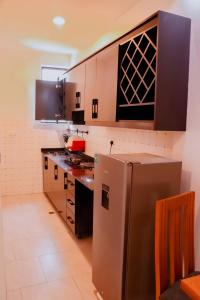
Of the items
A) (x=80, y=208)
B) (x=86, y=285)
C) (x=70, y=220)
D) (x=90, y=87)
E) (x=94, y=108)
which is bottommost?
(x=86, y=285)

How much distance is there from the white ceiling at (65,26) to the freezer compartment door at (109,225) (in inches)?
68.5

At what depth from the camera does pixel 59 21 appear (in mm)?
3154

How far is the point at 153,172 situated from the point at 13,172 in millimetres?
3551

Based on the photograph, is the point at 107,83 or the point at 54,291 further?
the point at 107,83

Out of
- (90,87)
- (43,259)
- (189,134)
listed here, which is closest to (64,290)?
(43,259)

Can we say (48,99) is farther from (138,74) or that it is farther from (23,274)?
(23,274)

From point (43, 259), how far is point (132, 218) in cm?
147

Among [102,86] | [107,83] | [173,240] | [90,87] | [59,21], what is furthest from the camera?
[59,21]

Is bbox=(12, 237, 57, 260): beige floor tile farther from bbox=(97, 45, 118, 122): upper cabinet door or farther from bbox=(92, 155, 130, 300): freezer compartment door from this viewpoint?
bbox=(97, 45, 118, 122): upper cabinet door

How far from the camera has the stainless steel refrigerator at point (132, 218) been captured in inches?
67.3

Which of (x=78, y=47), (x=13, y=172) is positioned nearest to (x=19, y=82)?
(x=78, y=47)

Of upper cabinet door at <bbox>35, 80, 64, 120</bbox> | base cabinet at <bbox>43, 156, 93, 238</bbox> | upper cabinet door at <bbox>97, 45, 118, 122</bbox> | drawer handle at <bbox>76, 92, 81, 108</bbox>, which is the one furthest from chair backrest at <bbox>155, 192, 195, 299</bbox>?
upper cabinet door at <bbox>35, 80, 64, 120</bbox>

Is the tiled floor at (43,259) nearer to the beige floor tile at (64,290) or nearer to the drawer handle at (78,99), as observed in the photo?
the beige floor tile at (64,290)

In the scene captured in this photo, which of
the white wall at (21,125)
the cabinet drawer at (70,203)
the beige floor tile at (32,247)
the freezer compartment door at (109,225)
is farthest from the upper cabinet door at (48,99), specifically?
the freezer compartment door at (109,225)
